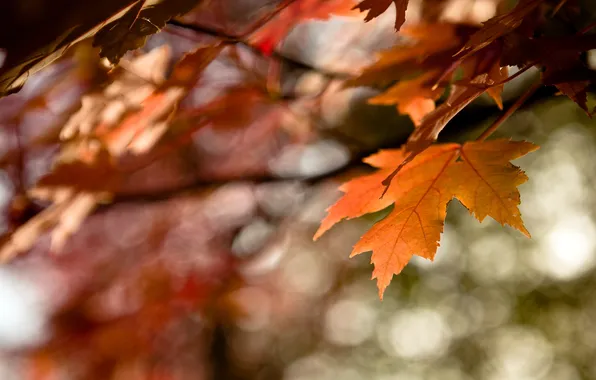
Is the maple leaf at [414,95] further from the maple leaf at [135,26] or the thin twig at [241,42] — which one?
the maple leaf at [135,26]

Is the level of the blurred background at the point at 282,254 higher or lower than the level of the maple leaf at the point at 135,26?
lower

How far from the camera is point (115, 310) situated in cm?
299

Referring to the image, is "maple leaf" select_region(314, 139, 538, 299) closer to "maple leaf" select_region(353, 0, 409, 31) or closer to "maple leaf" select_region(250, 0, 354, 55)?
"maple leaf" select_region(353, 0, 409, 31)

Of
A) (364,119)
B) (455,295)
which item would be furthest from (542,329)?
(364,119)

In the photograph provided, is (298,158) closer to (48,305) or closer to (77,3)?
(48,305)

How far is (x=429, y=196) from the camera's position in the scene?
837 mm

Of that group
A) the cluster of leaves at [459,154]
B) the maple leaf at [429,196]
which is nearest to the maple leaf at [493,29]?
the cluster of leaves at [459,154]

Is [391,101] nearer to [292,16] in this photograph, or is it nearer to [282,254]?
[292,16]

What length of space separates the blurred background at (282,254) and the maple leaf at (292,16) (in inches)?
2.7

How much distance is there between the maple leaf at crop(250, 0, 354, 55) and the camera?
3.64 ft

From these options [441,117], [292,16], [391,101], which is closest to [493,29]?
[441,117]

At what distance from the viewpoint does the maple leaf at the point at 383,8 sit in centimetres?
69

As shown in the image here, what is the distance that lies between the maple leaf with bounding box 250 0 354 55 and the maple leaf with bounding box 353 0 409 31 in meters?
0.30

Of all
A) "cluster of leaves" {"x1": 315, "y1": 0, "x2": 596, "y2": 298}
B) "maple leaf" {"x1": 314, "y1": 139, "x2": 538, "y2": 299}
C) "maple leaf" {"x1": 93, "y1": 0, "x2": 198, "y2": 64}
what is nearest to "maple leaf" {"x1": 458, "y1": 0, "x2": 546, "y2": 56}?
"cluster of leaves" {"x1": 315, "y1": 0, "x2": 596, "y2": 298}
